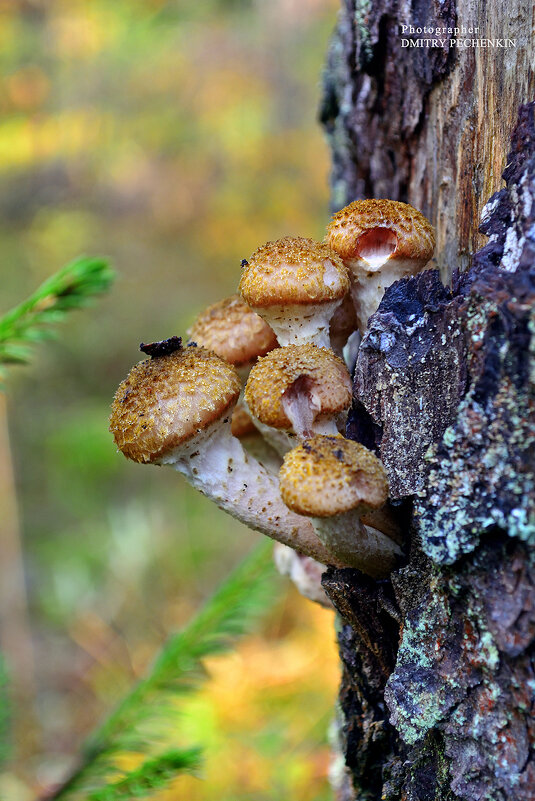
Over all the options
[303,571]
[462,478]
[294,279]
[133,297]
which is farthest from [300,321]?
[133,297]

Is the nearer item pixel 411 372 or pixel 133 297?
pixel 411 372

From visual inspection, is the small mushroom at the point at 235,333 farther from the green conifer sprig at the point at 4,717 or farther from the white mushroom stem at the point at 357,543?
the green conifer sprig at the point at 4,717

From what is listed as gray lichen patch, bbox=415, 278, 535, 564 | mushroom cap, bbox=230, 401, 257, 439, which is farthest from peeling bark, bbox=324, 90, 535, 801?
mushroom cap, bbox=230, 401, 257, 439

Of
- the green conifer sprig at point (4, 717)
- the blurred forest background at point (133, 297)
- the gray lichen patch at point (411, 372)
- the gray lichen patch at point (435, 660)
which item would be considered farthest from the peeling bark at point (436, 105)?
the blurred forest background at point (133, 297)

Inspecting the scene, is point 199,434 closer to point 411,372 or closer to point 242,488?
point 242,488

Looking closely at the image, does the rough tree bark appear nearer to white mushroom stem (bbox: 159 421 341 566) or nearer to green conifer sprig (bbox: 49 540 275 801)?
white mushroom stem (bbox: 159 421 341 566)
